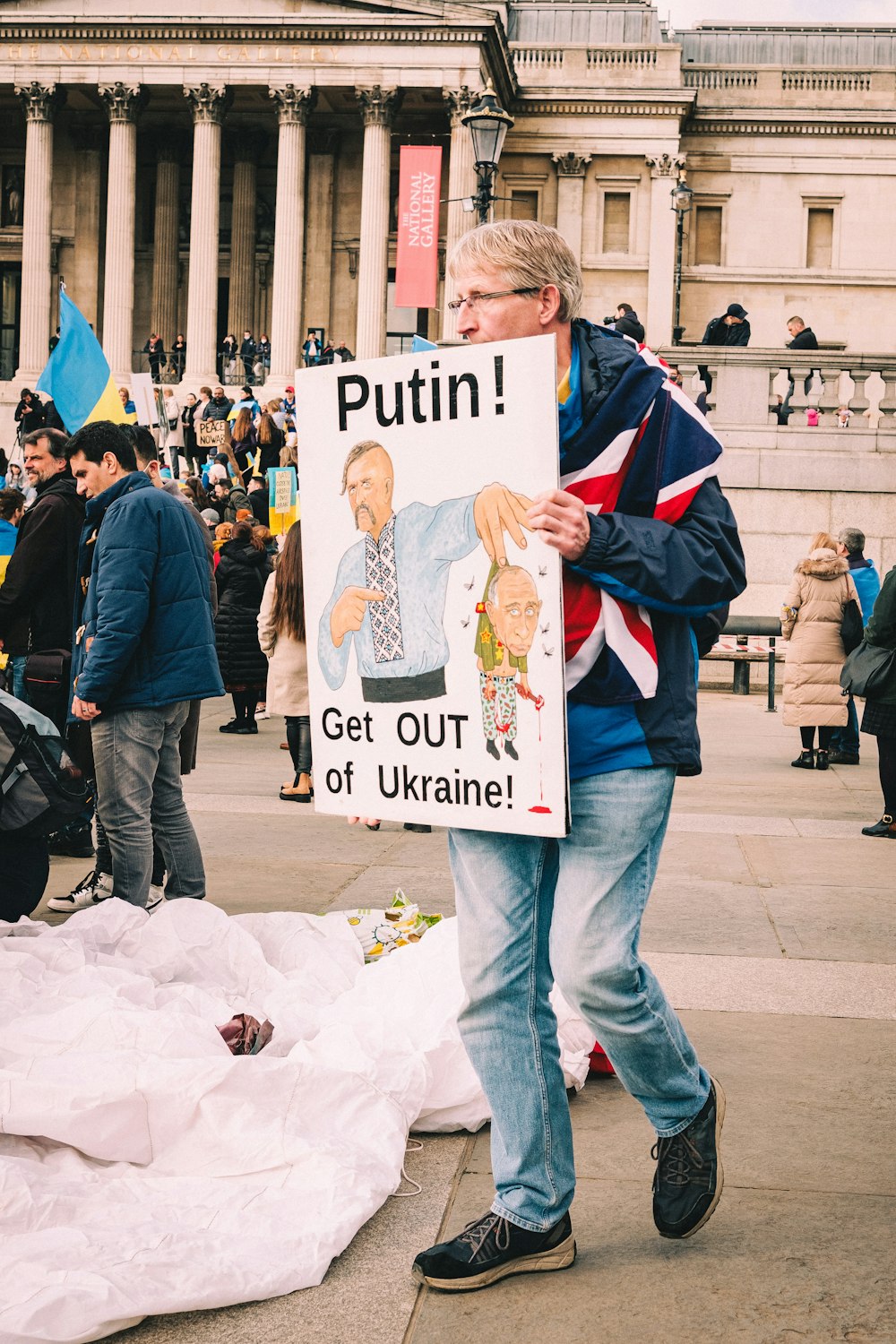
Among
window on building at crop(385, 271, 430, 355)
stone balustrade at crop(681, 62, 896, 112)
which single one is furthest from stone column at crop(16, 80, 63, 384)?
stone balustrade at crop(681, 62, 896, 112)

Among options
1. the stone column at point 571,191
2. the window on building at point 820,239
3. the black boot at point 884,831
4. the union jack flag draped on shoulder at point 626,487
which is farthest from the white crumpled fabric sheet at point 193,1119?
the window on building at point 820,239

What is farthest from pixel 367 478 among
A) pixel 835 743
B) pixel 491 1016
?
pixel 835 743

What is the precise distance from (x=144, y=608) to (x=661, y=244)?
49.6 metres

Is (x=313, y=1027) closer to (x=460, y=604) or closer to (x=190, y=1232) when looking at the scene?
(x=190, y=1232)

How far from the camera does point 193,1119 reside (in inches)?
142

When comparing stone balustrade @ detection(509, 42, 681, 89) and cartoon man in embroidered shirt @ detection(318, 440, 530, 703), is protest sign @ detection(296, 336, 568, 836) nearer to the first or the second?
cartoon man in embroidered shirt @ detection(318, 440, 530, 703)

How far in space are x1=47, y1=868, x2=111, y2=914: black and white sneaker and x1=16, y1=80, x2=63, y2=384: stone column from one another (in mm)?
45483

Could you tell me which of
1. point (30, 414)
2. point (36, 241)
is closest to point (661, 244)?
point (36, 241)

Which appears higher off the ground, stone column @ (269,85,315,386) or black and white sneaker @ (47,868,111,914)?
stone column @ (269,85,315,386)

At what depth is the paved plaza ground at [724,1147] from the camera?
2.96 meters

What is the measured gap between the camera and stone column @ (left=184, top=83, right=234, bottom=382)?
48750 mm

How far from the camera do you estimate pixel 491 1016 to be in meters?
3.15

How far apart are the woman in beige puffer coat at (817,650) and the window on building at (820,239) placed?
45888 mm

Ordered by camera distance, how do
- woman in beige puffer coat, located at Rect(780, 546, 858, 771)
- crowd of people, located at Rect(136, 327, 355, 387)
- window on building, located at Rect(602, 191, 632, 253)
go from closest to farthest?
woman in beige puffer coat, located at Rect(780, 546, 858, 771), crowd of people, located at Rect(136, 327, 355, 387), window on building, located at Rect(602, 191, 632, 253)
